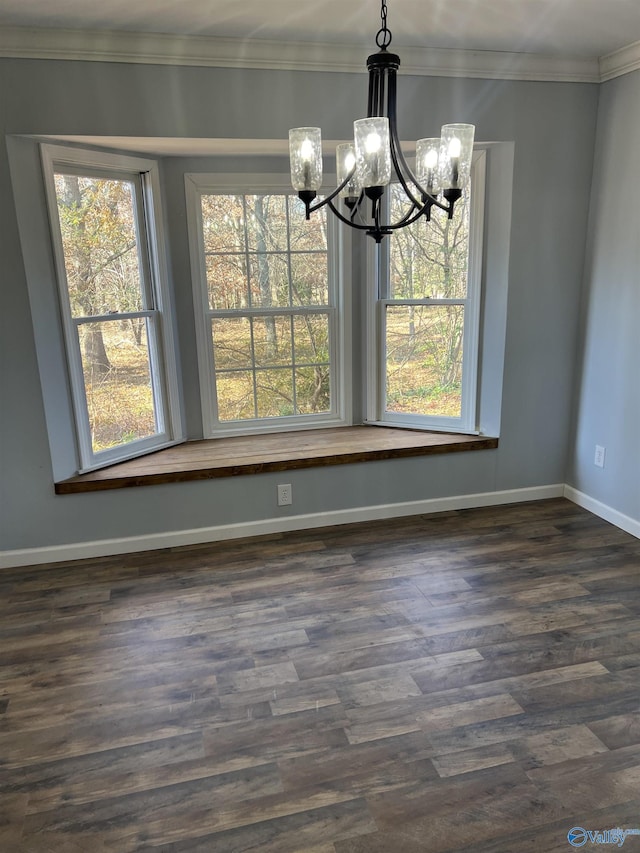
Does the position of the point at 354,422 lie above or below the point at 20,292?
below

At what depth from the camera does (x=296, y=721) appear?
2.07 meters

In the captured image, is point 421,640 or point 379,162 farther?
point 421,640

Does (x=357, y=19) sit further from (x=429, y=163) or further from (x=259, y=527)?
(x=259, y=527)

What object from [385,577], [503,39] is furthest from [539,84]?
[385,577]

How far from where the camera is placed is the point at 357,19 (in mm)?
2562

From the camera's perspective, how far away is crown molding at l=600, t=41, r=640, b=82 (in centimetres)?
295

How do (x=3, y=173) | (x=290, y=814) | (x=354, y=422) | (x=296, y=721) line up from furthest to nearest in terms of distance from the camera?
(x=354, y=422) < (x=3, y=173) < (x=296, y=721) < (x=290, y=814)

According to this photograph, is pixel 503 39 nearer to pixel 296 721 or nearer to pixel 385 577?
pixel 385 577

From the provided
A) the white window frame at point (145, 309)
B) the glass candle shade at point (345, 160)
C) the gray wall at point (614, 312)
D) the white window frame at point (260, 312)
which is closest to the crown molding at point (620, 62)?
the gray wall at point (614, 312)

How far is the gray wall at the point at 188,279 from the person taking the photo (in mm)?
2770

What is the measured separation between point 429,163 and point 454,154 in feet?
0.34

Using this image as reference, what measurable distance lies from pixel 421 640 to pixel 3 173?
2.72m

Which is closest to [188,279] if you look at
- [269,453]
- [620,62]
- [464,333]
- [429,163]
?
[269,453]

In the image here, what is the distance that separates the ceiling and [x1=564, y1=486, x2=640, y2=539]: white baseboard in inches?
94.6
